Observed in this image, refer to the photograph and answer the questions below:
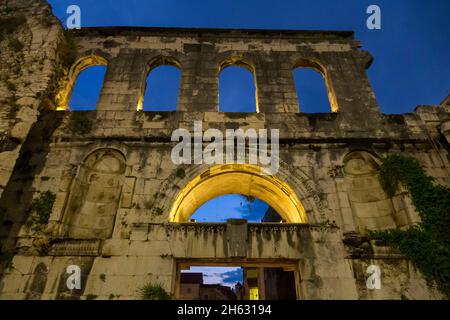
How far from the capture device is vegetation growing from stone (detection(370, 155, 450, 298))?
598 centimetres

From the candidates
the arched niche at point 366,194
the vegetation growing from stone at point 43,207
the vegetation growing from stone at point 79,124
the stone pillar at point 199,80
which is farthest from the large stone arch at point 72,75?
the arched niche at point 366,194

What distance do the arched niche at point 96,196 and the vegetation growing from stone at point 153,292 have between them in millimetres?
1719

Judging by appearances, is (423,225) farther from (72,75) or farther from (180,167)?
(72,75)

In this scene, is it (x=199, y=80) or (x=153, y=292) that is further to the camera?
(x=199, y=80)

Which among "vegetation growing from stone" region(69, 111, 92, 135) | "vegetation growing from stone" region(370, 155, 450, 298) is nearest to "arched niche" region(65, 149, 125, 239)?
"vegetation growing from stone" region(69, 111, 92, 135)

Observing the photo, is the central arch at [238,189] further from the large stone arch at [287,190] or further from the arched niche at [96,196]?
the arched niche at [96,196]

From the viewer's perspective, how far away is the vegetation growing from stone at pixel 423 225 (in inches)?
235

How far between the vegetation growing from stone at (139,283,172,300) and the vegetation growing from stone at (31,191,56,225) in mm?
3026

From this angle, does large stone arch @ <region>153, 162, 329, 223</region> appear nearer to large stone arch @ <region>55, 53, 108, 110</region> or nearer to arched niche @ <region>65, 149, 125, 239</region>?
arched niche @ <region>65, 149, 125, 239</region>

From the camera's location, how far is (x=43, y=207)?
6.75 metres

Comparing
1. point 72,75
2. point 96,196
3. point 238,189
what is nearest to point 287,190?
point 238,189

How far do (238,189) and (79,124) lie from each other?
17.5 ft

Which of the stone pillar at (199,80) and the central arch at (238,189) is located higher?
the stone pillar at (199,80)

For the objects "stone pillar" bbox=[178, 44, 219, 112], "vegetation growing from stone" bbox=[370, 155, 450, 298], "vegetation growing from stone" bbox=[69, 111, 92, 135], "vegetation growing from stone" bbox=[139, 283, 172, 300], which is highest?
"stone pillar" bbox=[178, 44, 219, 112]
